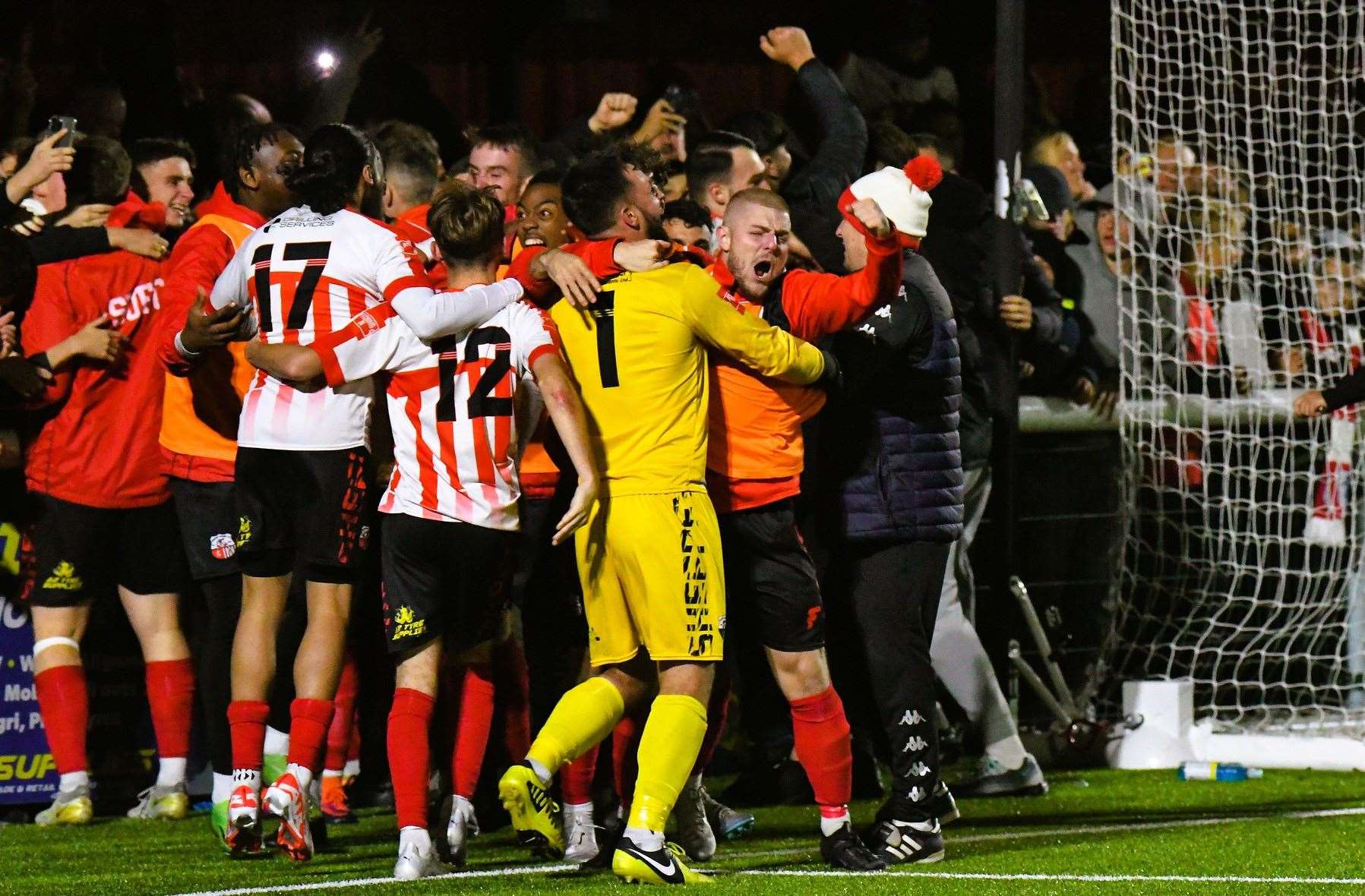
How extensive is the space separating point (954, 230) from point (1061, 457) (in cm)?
141

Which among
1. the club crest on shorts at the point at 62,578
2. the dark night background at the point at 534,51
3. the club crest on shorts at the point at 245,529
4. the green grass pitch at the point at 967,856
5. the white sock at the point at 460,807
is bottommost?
the green grass pitch at the point at 967,856

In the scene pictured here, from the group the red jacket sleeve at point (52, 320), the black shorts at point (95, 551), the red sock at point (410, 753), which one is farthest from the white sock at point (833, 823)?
the red jacket sleeve at point (52, 320)

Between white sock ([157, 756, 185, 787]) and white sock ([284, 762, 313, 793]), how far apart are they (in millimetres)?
1439

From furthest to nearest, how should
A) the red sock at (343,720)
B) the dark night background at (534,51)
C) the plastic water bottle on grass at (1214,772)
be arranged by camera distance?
the dark night background at (534,51) < the plastic water bottle on grass at (1214,772) < the red sock at (343,720)

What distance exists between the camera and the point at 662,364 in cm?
545

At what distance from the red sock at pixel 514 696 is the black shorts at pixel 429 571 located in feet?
1.88

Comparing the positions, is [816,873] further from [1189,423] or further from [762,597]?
[1189,423]

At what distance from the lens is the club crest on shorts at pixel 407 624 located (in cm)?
564

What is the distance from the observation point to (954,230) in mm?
7656

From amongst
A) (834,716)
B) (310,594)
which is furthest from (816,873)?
(310,594)

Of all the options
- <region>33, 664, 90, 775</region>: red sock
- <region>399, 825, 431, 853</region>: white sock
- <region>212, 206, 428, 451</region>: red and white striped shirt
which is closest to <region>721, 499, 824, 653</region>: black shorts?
<region>399, 825, 431, 853</region>: white sock

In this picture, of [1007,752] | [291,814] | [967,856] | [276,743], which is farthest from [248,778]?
[1007,752]

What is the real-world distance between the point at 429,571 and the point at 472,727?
547 mm

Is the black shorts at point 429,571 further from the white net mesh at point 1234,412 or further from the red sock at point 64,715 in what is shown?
the white net mesh at point 1234,412
